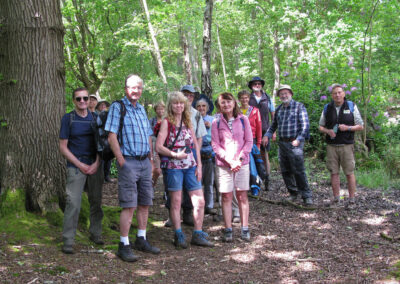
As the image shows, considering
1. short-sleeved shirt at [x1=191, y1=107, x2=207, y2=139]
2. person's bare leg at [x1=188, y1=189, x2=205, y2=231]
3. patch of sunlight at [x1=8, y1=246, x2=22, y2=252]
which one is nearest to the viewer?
patch of sunlight at [x1=8, y1=246, x2=22, y2=252]

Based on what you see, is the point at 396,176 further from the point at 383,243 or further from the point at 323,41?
the point at 323,41

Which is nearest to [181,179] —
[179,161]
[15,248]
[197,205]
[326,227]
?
[179,161]

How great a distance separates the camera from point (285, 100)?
6.73m

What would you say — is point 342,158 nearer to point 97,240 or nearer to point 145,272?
point 145,272

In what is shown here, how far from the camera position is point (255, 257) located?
4.38 m

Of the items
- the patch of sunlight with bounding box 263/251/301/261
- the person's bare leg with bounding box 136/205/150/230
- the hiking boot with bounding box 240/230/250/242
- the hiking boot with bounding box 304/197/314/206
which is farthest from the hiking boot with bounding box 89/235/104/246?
the hiking boot with bounding box 304/197/314/206

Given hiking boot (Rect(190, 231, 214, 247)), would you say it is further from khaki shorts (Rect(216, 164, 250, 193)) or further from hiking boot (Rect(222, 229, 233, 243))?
khaki shorts (Rect(216, 164, 250, 193))

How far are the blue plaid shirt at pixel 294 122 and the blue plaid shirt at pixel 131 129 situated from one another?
10.9ft

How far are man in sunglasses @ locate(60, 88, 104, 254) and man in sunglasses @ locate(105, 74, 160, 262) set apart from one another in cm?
41

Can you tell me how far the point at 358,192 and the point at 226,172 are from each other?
13.0ft

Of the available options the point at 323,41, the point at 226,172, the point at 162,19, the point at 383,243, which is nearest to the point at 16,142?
the point at 226,172

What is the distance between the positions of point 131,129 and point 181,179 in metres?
1.02

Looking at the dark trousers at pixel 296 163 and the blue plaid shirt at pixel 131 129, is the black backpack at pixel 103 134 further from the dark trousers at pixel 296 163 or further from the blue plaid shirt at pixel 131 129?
the dark trousers at pixel 296 163

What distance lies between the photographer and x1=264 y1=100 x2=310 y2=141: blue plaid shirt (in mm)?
6578
